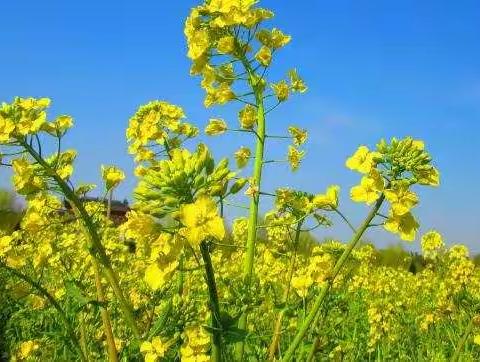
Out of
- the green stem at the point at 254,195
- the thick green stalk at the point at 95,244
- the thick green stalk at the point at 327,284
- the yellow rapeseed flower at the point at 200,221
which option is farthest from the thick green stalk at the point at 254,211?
the yellow rapeseed flower at the point at 200,221

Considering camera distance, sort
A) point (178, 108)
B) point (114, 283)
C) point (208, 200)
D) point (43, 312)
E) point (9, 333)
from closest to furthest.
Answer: point (208, 200) → point (114, 283) → point (178, 108) → point (43, 312) → point (9, 333)

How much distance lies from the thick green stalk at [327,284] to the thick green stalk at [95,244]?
507 mm

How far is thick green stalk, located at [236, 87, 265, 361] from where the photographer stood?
2.42 meters

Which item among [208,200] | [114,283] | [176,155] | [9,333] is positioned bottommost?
[9,333]

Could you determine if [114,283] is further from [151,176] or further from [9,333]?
[9,333]

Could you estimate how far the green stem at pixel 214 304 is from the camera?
1.85m

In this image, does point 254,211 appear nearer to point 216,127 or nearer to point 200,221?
point 216,127

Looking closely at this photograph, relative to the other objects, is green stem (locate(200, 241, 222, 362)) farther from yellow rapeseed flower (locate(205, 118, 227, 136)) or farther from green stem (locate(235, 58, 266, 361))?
yellow rapeseed flower (locate(205, 118, 227, 136))

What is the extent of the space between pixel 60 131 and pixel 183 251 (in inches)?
49.4

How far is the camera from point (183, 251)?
1.99 m

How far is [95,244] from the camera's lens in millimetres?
2396

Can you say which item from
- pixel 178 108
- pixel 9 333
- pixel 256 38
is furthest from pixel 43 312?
pixel 256 38

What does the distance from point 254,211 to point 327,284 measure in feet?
2.66

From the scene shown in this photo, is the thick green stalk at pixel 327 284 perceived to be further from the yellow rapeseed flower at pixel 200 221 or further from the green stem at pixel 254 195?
the yellow rapeseed flower at pixel 200 221
